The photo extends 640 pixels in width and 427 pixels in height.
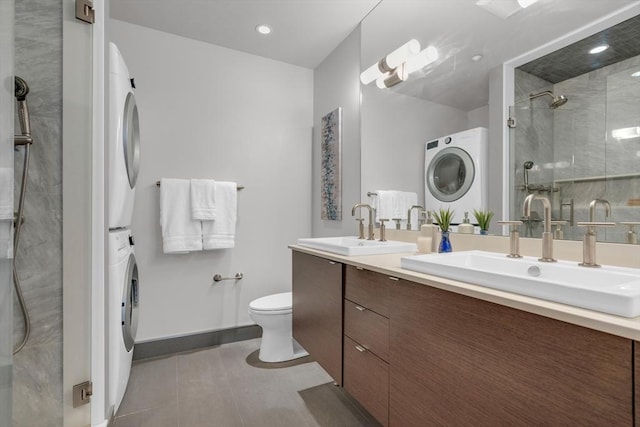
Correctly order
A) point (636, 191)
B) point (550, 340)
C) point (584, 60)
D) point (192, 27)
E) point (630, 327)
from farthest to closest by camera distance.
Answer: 1. point (192, 27)
2. point (584, 60)
3. point (636, 191)
4. point (550, 340)
5. point (630, 327)

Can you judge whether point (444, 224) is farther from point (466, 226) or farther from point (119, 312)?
point (119, 312)

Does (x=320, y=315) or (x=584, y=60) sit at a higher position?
(x=584, y=60)

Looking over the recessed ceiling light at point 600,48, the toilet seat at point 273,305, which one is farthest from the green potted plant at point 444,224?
the toilet seat at point 273,305

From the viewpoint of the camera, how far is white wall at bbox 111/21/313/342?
2225mm

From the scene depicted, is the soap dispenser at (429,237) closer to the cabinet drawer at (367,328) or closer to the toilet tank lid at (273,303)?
the cabinet drawer at (367,328)

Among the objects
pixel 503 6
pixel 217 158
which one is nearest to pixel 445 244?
pixel 503 6

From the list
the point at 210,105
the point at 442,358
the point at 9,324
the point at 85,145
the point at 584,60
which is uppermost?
the point at 210,105

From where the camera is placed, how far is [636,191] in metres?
0.97

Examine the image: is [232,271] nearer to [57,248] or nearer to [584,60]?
[57,248]

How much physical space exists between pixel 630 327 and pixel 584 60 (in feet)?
3.36

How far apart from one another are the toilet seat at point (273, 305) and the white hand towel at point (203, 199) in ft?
2.42

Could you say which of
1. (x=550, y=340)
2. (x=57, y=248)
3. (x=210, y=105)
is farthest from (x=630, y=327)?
(x=210, y=105)

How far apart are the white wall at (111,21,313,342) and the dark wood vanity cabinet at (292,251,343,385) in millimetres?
767

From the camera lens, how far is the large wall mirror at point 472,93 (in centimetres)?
112
